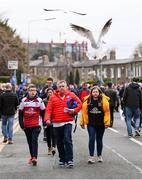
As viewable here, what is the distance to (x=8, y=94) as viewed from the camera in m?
18.0

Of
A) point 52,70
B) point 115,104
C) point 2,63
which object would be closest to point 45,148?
point 115,104

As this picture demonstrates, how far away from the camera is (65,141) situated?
12.8 metres

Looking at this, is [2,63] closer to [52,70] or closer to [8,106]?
[8,106]

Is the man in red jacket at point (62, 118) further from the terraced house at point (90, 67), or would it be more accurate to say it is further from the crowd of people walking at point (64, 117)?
the terraced house at point (90, 67)

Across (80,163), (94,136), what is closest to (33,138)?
(80,163)

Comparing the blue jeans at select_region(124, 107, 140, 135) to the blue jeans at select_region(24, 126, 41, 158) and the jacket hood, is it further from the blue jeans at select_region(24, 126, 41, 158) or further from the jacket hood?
the blue jeans at select_region(24, 126, 41, 158)

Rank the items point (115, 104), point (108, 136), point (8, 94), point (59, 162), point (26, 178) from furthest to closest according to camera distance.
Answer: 1. point (115, 104)
2. point (108, 136)
3. point (8, 94)
4. point (59, 162)
5. point (26, 178)

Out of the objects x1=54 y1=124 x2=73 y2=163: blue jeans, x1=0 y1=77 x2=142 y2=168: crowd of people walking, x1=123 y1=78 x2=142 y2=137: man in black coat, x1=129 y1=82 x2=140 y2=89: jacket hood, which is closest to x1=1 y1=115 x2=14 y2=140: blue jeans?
x1=0 y1=77 x2=142 y2=168: crowd of people walking

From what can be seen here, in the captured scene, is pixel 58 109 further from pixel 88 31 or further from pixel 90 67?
pixel 90 67

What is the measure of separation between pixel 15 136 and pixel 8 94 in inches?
128

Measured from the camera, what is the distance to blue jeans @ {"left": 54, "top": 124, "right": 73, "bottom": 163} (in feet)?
41.9

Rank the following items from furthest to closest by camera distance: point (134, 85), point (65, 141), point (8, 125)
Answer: point (134, 85), point (8, 125), point (65, 141)

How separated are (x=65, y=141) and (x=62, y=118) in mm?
472

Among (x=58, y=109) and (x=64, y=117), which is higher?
(x=58, y=109)
